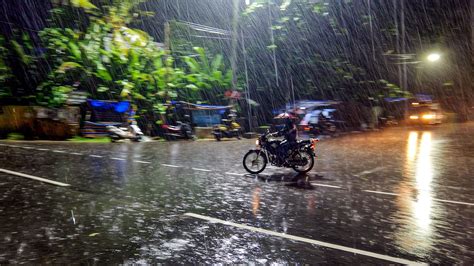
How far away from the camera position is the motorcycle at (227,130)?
2001cm

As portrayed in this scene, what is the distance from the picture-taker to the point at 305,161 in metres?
10.8

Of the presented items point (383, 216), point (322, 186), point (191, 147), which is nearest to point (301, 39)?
point (191, 147)

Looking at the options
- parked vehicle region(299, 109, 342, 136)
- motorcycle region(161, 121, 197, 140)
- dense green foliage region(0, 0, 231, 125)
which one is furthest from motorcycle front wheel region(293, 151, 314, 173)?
dense green foliage region(0, 0, 231, 125)

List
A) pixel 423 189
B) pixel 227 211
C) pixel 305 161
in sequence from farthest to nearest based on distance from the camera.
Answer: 1. pixel 305 161
2. pixel 423 189
3. pixel 227 211

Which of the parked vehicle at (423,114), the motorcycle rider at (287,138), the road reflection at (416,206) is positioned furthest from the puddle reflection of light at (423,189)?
the parked vehicle at (423,114)

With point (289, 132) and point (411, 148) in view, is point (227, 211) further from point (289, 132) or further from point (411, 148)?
point (411, 148)

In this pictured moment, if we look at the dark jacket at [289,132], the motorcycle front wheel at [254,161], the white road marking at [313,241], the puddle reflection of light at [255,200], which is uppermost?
the dark jacket at [289,132]

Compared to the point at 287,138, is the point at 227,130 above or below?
above

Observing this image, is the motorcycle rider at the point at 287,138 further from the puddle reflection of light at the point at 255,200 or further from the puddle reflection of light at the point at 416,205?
the puddle reflection of light at the point at 416,205

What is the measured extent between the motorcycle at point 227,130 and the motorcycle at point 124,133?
3.72 meters

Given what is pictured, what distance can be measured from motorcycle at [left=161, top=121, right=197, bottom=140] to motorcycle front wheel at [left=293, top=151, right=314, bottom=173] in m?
9.69

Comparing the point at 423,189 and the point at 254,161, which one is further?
the point at 254,161

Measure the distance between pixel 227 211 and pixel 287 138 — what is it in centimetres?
454

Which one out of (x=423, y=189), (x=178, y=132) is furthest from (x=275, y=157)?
(x=178, y=132)
